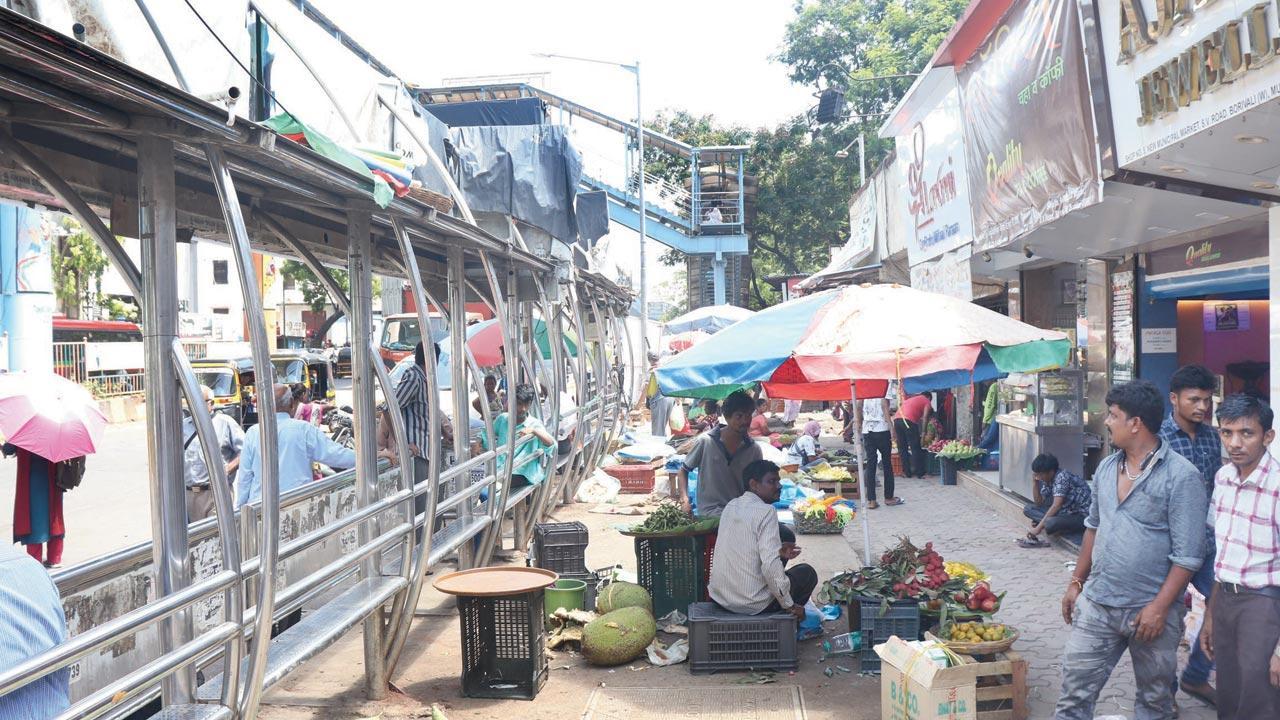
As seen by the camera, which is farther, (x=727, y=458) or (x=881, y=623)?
(x=727, y=458)

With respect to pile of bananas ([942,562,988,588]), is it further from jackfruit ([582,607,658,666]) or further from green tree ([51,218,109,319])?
green tree ([51,218,109,319])

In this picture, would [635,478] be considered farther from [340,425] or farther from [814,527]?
[340,425]

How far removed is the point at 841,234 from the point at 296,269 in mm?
19432

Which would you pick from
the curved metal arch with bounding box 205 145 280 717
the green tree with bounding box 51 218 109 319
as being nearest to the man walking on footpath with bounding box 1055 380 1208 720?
the curved metal arch with bounding box 205 145 280 717

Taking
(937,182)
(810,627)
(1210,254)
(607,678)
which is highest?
(937,182)

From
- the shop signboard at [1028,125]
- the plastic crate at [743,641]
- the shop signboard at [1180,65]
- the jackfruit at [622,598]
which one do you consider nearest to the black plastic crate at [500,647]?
the plastic crate at [743,641]

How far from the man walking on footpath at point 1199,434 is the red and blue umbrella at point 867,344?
3.50 feet

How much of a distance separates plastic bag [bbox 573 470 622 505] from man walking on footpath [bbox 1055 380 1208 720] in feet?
30.3

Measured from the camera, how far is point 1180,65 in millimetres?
5918

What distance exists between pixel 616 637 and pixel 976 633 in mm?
2229

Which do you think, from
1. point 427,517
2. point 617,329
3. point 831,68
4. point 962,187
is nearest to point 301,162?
point 427,517

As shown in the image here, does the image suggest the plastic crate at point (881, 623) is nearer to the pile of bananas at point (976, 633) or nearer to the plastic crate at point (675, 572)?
the pile of bananas at point (976, 633)

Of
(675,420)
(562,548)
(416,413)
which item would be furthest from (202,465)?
(675,420)

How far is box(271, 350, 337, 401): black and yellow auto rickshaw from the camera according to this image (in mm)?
21828
